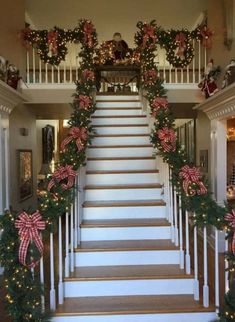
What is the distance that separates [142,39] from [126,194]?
11.5ft

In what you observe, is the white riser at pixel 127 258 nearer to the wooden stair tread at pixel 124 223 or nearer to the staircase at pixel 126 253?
the staircase at pixel 126 253

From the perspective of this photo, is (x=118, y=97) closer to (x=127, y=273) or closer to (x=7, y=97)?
(x=7, y=97)

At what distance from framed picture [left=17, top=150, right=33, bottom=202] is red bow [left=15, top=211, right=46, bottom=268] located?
12.3ft

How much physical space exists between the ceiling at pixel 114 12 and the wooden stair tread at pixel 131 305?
20.7 ft

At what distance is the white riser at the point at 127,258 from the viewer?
3.45 metres

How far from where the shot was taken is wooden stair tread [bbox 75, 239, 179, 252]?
11.3 ft

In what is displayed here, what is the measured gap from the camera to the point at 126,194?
173 inches

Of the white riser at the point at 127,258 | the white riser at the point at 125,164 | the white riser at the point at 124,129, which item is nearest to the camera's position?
the white riser at the point at 127,258

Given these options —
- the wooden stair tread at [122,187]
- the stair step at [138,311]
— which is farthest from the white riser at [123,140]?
the stair step at [138,311]

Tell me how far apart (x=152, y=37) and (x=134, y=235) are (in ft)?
13.5

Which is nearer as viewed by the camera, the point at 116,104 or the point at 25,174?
the point at 25,174

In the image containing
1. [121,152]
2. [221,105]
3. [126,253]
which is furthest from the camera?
[121,152]

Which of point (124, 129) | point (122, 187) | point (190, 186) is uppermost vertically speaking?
point (124, 129)

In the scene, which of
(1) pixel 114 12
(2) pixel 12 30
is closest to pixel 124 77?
(1) pixel 114 12
